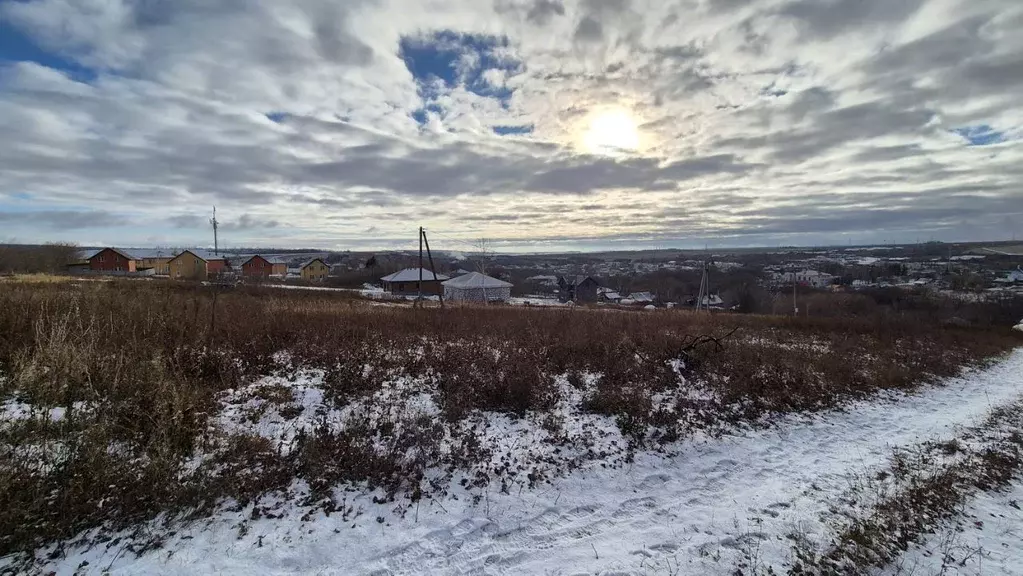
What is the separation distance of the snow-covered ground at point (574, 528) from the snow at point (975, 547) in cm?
7

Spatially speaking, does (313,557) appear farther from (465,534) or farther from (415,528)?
(465,534)

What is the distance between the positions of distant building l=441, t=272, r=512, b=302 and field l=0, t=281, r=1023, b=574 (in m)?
34.8

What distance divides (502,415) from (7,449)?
18.3ft

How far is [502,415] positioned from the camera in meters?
7.02

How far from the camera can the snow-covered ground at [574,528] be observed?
3.98 metres

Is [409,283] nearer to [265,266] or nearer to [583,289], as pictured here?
[583,289]

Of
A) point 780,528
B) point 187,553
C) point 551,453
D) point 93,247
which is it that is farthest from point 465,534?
point 93,247

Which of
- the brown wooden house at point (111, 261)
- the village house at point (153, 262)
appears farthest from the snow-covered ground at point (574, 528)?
the village house at point (153, 262)

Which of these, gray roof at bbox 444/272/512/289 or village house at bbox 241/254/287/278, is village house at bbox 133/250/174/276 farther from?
gray roof at bbox 444/272/512/289

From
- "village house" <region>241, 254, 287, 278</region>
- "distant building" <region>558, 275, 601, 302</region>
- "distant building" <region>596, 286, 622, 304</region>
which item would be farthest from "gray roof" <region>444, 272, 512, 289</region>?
"village house" <region>241, 254, 287, 278</region>

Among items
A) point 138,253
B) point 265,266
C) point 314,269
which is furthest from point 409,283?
point 138,253

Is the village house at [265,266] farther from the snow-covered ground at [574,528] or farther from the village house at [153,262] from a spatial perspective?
the snow-covered ground at [574,528]

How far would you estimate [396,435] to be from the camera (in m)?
5.98

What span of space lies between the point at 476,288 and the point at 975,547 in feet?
139
